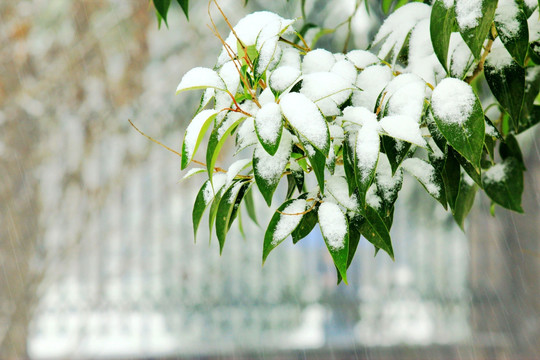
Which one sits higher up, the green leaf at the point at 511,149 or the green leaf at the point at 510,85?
the green leaf at the point at 510,85

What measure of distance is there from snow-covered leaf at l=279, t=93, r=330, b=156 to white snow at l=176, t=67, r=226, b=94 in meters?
0.07

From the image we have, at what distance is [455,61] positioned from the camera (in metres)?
0.54

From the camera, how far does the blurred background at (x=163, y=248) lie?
8.00 feet

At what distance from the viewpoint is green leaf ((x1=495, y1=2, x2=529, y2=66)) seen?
0.49 m

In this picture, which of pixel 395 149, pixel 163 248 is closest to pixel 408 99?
pixel 395 149

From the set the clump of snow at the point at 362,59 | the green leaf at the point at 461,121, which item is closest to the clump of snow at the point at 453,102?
the green leaf at the point at 461,121

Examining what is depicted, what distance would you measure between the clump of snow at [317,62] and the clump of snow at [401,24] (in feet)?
0.38

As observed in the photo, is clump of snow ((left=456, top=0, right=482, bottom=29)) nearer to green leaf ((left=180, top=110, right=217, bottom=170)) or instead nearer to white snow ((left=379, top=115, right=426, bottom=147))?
white snow ((left=379, top=115, right=426, bottom=147))

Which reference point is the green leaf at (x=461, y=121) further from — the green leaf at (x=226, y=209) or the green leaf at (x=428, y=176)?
the green leaf at (x=226, y=209)

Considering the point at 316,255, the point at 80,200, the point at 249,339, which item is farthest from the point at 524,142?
the point at 80,200

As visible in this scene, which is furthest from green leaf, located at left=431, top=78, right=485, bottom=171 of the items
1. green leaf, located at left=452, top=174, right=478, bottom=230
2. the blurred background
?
the blurred background

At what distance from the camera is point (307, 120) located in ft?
1.38

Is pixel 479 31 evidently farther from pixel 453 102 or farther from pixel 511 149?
pixel 511 149

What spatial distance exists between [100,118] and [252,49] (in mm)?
2139
